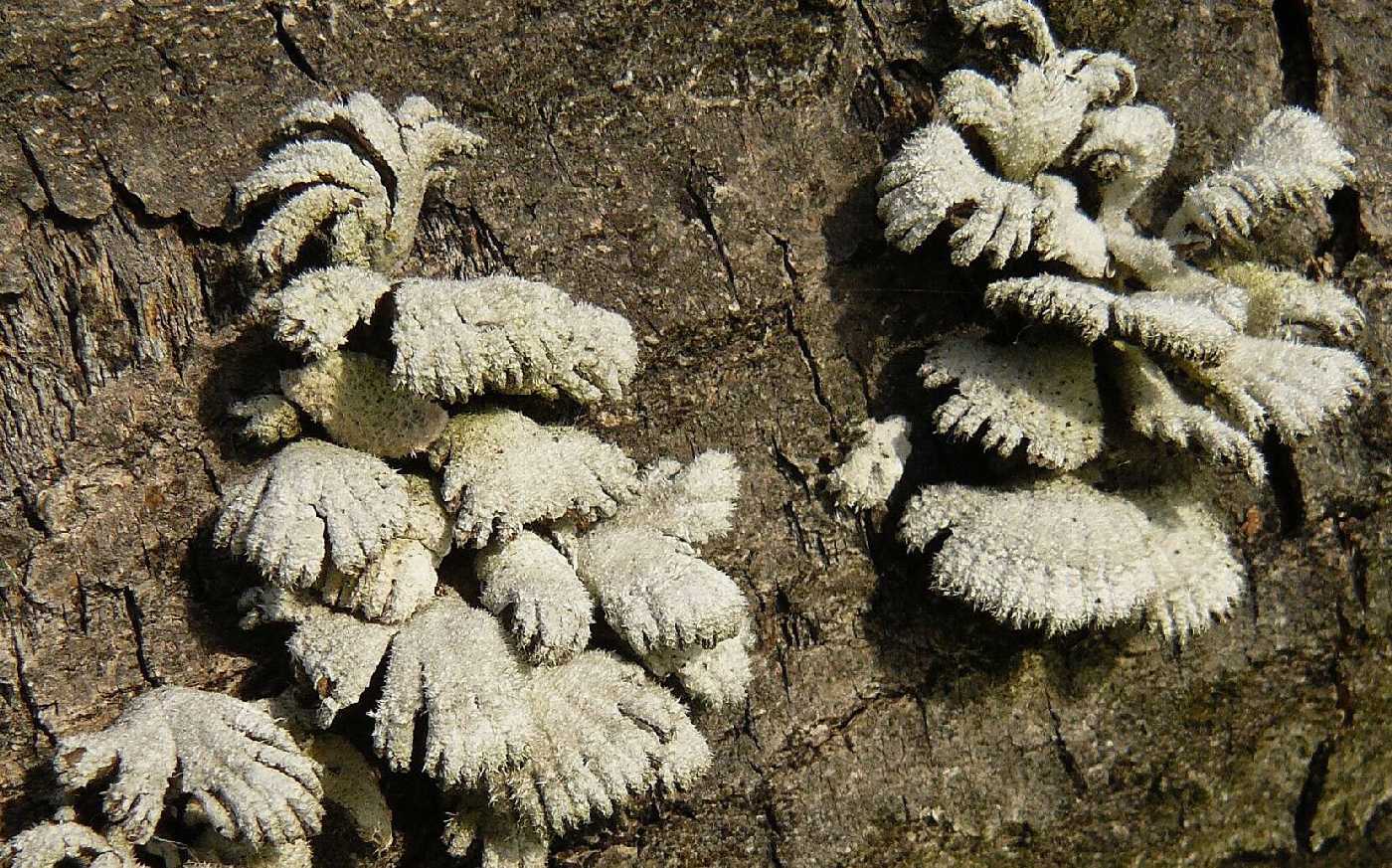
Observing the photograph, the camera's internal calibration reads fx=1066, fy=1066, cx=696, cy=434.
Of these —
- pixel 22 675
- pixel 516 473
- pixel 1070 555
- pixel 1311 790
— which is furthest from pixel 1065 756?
pixel 22 675

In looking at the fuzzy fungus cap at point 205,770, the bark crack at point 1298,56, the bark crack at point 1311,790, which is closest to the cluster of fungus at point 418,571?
the fuzzy fungus cap at point 205,770

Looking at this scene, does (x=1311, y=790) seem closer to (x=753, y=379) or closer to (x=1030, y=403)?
(x=1030, y=403)

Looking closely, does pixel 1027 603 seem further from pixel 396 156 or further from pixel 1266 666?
pixel 396 156

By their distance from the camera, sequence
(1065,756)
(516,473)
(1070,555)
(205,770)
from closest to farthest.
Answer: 1. (205,770)
2. (516,473)
3. (1070,555)
4. (1065,756)

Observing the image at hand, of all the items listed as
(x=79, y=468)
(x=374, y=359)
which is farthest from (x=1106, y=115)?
(x=79, y=468)

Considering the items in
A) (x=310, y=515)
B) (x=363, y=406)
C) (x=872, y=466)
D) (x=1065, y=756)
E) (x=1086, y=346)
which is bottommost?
(x=1065, y=756)

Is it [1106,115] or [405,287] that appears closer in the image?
[405,287]

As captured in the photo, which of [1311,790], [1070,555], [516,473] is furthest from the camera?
[1311,790]
